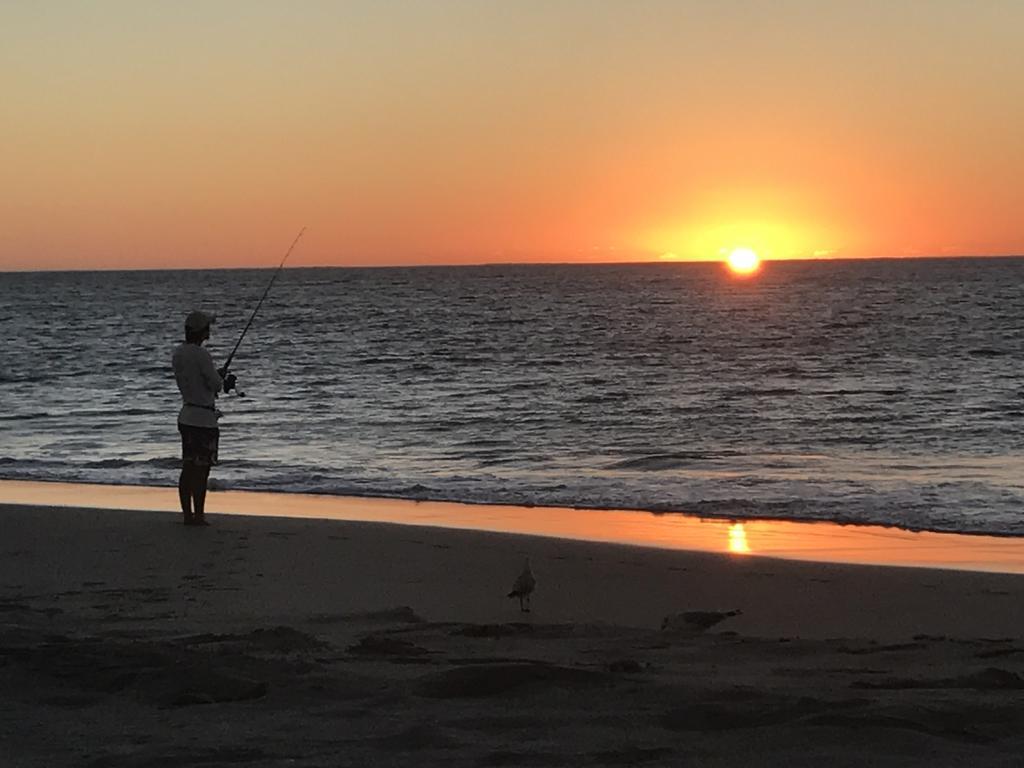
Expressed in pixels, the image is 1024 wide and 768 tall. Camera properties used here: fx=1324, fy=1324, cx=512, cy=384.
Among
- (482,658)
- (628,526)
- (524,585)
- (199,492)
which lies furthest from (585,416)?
(482,658)

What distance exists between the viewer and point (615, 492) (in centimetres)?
1198

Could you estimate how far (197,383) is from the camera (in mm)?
8875

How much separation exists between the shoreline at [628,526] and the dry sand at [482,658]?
80cm

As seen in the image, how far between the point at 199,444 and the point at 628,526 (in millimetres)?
3297

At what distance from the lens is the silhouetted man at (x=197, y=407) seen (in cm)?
879

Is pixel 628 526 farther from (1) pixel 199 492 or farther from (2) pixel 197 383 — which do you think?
(2) pixel 197 383

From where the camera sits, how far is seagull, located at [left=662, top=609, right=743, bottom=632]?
5949 millimetres

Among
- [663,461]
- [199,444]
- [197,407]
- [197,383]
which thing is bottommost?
[663,461]

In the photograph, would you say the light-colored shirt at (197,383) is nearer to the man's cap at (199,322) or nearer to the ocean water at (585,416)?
the man's cap at (199,322)

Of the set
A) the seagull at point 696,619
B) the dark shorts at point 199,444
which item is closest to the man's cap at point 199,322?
the dark shorts at point 199,444

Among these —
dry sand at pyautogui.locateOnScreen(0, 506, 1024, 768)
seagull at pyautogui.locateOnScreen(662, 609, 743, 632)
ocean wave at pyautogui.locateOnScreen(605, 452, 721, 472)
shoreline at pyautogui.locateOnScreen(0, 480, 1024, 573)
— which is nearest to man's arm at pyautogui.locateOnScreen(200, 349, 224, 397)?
dry sand at pyautogui.locateOnScreen(0, 506, 1024, 768)

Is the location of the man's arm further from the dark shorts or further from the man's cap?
the dark shorts

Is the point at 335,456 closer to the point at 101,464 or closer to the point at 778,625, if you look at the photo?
the point at 101,464

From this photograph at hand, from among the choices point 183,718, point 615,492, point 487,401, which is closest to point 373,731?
point 183,718
